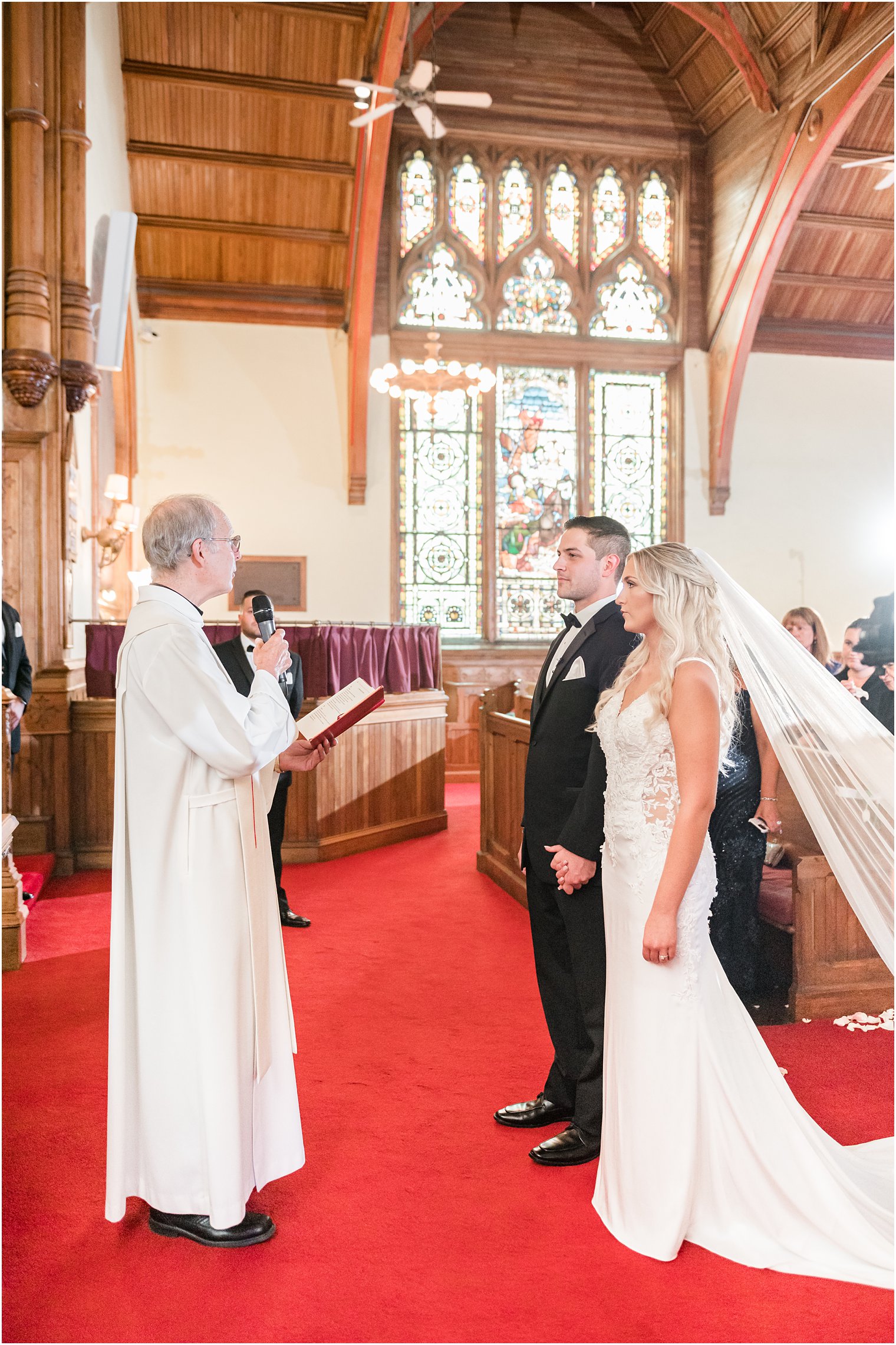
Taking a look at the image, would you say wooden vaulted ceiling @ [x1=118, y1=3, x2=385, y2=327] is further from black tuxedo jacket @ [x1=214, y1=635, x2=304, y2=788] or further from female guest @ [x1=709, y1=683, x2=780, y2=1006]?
female guest @ [x1=709, y1=683, x2=780, y2=1006]

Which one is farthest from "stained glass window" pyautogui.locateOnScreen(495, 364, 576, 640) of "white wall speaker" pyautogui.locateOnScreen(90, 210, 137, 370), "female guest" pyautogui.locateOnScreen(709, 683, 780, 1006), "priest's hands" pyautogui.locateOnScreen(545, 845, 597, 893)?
"priest's hands" pyautogui.locateOnScreen(545, 845, 597, 893)

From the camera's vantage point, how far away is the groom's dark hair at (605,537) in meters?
2.69

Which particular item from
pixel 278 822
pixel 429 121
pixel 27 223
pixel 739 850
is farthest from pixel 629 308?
pixel 739 850

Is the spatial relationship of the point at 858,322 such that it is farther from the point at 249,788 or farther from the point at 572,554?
the point at 249,788

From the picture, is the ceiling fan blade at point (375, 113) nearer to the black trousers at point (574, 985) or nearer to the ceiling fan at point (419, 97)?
the ceiling fan at point (419, 97)

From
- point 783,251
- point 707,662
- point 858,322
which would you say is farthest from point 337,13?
point 707,662

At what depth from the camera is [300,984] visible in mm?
3941

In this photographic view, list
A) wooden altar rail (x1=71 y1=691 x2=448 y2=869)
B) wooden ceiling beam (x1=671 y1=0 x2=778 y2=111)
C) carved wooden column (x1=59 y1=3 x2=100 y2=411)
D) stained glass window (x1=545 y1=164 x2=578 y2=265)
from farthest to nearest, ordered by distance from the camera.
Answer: stained glass window (x1=545 y1=164 x2=578 y2=265)
wooden ceiling beam (x1=671 y1=0 x2=778 y2=111)
wooden altar rail (x1=71 y1=691 x2=448 y2=869)
carved wooden column (x1=59 y1=3 x2=100 y2=411)

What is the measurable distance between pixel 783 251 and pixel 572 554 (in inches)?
376

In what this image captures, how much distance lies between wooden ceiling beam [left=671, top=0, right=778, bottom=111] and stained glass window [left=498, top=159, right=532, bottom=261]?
2.19 meters

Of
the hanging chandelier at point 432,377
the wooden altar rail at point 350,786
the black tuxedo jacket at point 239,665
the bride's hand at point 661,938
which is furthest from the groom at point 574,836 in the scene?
the hanging chandelier at point 432,377

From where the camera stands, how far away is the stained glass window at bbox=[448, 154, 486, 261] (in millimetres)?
10430

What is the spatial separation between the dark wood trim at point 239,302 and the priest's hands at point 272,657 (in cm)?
878

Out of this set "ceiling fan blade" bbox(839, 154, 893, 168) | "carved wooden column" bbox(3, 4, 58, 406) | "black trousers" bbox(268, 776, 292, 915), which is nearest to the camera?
"black trousers" bbox(268, 776, 292, 915)
